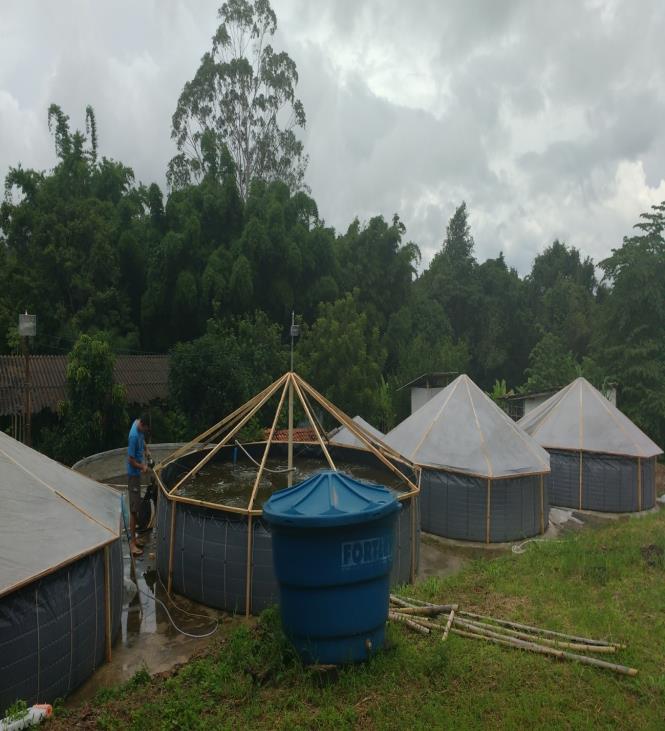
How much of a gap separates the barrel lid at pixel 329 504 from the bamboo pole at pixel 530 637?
178 centimetres

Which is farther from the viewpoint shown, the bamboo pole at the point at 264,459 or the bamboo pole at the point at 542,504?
the bamboo pole at the point at 542,504

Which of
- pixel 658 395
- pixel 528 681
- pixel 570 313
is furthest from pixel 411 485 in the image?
pixel 570 313

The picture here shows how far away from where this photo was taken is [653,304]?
2184 cm

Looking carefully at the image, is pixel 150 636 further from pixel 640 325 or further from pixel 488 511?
pixel 640 325

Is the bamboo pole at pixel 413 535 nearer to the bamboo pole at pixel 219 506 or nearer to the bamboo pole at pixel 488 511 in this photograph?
the bamboo pole at pixel 219 506

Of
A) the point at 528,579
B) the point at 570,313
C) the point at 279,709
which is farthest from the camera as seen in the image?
the point at 570,313

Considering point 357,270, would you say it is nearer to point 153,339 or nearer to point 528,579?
point 153,339

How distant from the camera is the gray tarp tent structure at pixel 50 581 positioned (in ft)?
15.3

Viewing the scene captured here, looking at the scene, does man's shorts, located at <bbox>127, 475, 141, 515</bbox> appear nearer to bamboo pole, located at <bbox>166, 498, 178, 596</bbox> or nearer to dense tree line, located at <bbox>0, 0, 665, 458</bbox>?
bamboo pole, located at <bbox>166, 498, 178, 596</bbox>

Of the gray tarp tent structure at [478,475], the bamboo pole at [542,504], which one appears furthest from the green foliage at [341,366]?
the bamboo pole at [542,504]

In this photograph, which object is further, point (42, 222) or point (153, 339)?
point (153, 339)

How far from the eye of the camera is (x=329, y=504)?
409 centimetres

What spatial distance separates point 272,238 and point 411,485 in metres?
14.6

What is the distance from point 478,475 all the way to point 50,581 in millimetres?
7298
